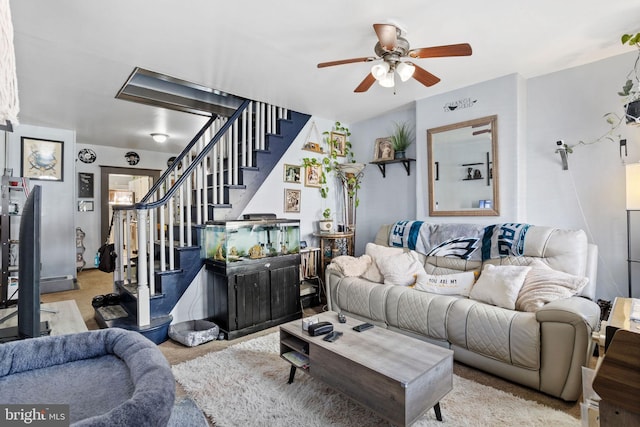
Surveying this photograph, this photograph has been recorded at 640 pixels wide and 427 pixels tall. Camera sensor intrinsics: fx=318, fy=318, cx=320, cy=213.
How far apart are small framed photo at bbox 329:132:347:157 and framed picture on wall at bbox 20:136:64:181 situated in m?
4.25

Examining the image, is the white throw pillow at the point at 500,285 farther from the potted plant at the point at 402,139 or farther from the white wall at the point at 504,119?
the potted plant at the point at 402,139

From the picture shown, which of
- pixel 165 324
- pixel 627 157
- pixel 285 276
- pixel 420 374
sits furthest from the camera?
pixel 285 276

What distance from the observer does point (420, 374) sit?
1582 mm

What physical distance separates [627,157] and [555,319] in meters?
1.66

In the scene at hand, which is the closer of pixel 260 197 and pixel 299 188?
pixel 260 197

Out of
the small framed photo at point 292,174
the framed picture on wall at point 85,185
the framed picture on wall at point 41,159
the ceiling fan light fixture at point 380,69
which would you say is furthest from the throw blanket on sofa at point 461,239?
the framed picture on wall at point 85,185

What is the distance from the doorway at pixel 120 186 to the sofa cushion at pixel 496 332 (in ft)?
21.6

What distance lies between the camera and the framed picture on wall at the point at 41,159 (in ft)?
15.5

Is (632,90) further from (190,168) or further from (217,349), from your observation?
(217,349)

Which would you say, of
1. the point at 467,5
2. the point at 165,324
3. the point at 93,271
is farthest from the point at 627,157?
the point at 93,271

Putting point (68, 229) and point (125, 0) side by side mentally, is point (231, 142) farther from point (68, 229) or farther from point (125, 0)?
point (68, 229)

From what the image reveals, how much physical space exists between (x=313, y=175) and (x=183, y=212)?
1703 mm

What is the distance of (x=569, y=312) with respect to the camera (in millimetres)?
1911

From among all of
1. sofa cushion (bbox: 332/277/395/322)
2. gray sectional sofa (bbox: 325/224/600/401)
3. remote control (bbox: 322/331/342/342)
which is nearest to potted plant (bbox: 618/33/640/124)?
gray sectional sofa (bbox: 325/224/600/401)
